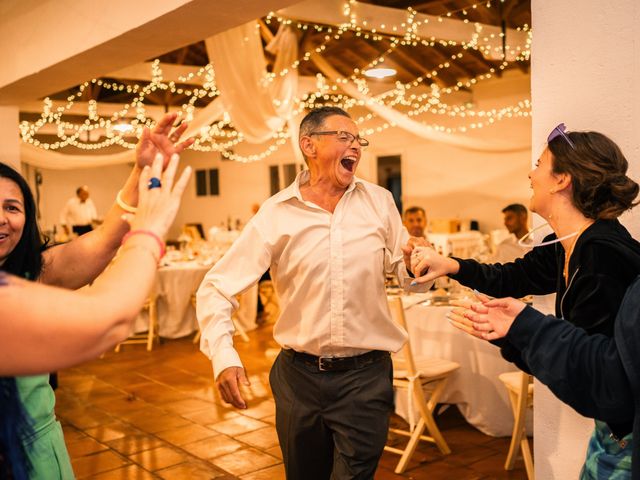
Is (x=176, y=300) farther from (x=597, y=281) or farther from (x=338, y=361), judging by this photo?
(x=597, y=281)

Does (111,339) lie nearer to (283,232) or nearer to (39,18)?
(283,232)

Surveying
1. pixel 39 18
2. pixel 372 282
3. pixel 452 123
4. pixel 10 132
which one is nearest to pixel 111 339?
pixel 372 282

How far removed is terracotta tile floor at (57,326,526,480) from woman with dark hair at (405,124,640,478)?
226cm

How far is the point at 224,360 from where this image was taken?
2164 millimetres

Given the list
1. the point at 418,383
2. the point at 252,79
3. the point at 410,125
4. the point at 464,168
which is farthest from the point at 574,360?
the point at 464,168

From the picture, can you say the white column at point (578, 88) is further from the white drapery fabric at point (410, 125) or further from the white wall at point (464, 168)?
the white wall at point (464, 168)

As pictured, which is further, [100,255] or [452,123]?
[452,123]

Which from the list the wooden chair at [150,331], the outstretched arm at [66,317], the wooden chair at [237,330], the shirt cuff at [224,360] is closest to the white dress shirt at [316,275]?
the shirt cuff at [224,360]

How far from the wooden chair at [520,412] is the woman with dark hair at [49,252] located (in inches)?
99.4

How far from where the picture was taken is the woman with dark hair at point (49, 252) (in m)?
1.67

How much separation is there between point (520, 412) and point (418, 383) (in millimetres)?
600

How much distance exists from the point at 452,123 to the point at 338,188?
32.8 ft

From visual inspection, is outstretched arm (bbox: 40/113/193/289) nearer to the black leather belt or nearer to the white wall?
the black leather belt

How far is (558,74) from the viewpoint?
6.63 ft
